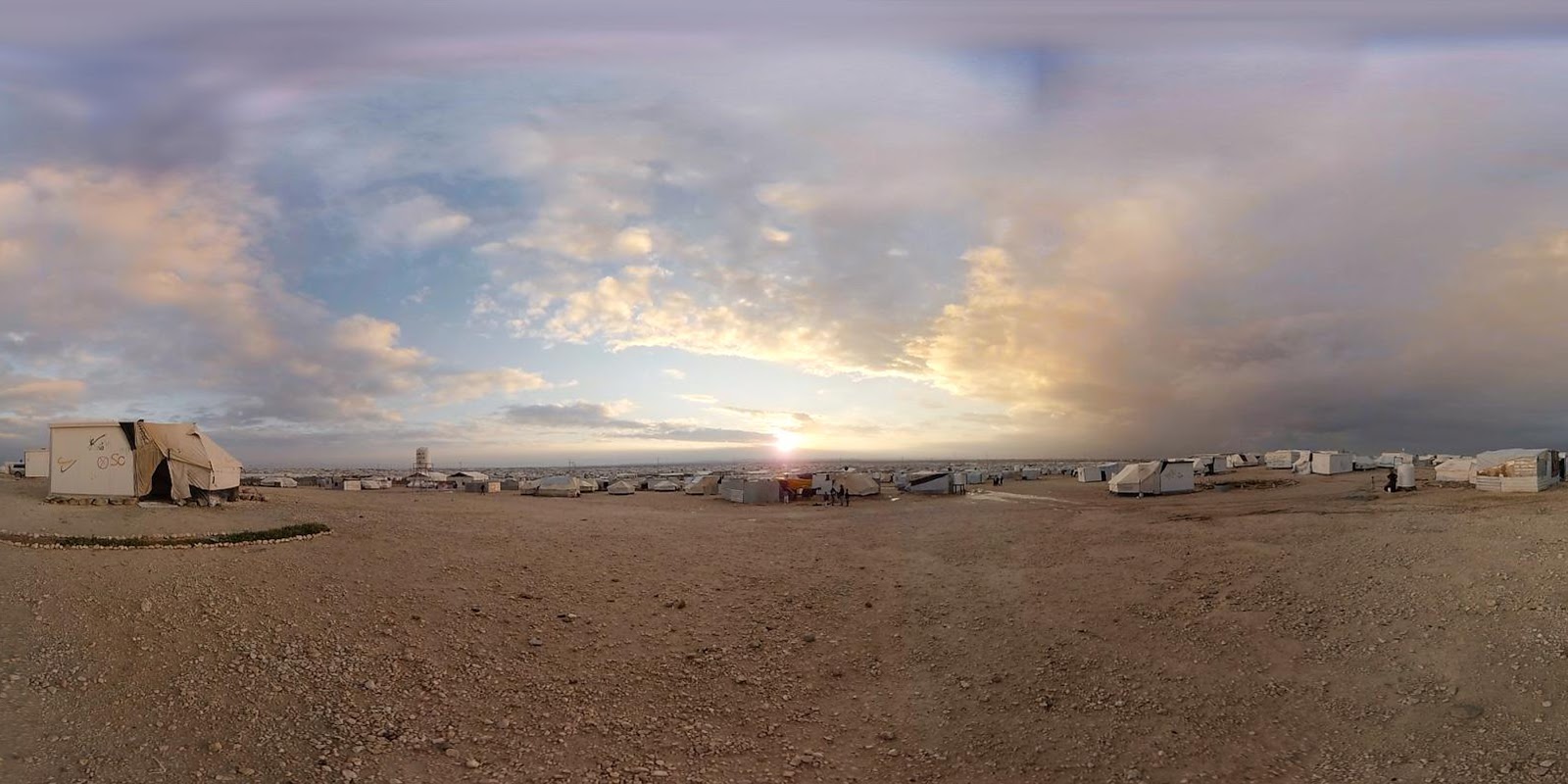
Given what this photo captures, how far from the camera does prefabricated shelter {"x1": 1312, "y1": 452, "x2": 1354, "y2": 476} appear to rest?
64250mm

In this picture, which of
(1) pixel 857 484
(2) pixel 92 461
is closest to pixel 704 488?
(1) pixel 857 484

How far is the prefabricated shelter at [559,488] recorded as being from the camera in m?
59.9

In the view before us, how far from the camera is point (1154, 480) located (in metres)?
49.0

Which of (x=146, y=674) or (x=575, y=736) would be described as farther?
(x=146, y=674)

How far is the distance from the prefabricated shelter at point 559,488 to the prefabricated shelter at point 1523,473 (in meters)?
58.9

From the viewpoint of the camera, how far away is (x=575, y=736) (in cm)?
1170

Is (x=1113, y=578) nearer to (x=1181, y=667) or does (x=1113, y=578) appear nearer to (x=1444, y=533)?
(x=1181, y=667)

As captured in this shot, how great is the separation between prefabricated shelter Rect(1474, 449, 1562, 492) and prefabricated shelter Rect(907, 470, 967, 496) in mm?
31813

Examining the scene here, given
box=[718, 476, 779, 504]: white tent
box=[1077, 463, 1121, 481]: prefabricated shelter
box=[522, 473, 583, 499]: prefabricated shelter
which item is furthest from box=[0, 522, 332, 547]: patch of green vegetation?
box=[1077, 463, 1121, 481]: prefabricated shelter

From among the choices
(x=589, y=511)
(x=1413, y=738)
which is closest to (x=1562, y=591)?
(x=1413, y=738)

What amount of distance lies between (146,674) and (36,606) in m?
4.61

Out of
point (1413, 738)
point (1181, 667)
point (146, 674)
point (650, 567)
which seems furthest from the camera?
point (650, 567)

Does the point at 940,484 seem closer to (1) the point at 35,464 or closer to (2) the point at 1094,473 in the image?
(2) the point at 1094,473

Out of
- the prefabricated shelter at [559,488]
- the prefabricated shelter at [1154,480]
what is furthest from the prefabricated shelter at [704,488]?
the prefabricated shelter at [1154,480]
